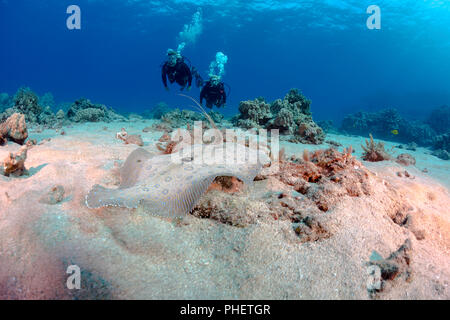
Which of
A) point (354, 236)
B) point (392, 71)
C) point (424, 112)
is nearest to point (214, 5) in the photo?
point (424, 112)

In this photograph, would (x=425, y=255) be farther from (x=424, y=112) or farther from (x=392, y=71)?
(x=392, y=71)

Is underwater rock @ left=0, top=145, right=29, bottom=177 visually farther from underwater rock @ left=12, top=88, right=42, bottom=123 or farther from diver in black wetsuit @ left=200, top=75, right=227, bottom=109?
diver in black wetsuit @ left=200, top=75, right=227, bottom=109

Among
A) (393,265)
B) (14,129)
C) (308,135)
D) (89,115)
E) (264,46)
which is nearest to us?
(393,265)

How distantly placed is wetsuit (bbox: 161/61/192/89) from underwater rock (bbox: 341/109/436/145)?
58.9ft

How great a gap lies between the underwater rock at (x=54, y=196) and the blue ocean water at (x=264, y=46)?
16.3ft

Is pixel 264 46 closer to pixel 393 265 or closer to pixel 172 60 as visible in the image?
pixel 172 60

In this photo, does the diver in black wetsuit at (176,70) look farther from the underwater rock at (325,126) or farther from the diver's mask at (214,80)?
the underwater rock at (325,126)

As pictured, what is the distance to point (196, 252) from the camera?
2256mm

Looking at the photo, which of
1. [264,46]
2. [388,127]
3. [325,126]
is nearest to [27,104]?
[325,126]

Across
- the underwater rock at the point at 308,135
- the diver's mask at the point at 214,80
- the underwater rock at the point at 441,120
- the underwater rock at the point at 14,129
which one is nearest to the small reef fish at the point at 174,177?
the underwater rock at the point at 14,129

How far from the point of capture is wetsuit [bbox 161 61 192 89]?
1130cm

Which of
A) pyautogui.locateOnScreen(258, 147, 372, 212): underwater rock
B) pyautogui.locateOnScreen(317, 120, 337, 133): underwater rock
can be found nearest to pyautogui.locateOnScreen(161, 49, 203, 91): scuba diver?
pyautogui.locateOnScreen(258, 147, 372, 212): underwater rock

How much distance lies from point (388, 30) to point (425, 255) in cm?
7081

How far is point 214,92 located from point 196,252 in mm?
10433
